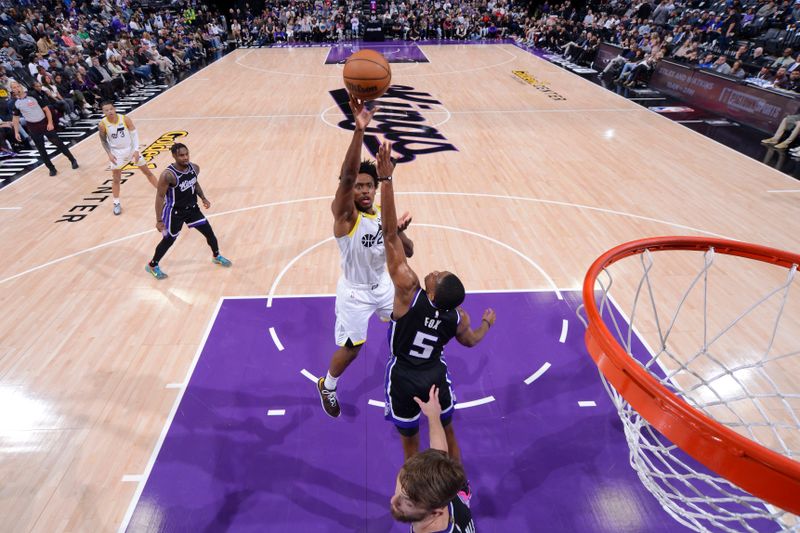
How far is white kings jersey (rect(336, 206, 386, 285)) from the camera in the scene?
138 inches

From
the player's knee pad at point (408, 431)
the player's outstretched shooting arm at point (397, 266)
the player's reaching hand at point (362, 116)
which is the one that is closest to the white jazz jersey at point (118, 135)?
the player's reaching hand at point (362, 116)

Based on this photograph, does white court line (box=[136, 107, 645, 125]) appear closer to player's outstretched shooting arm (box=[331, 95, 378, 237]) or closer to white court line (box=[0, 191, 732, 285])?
white court line (box=[0, 191, 732, 285])

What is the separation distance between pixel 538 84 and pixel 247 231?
40.2ft

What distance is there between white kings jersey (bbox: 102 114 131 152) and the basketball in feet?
16.2

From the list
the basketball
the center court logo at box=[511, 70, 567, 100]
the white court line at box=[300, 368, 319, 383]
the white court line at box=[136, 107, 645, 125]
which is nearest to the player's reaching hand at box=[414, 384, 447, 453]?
the white court line at box=[300, 368, 319, 383]

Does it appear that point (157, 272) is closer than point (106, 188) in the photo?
Yes

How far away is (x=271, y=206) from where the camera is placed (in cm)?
773

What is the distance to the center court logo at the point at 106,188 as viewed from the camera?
747cm

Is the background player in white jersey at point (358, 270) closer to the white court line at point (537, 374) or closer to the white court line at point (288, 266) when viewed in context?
the white court line at point (537, 374)

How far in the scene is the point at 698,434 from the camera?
1899mm

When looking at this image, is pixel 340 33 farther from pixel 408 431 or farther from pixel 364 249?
pixel 408 431

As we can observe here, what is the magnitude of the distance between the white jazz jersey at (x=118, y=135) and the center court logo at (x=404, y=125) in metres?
4.27

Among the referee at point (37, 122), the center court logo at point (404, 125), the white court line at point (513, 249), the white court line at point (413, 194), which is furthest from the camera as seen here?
the center court logo at point (404, 125)

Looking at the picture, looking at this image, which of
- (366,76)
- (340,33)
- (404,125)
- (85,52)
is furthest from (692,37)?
(85,52)
